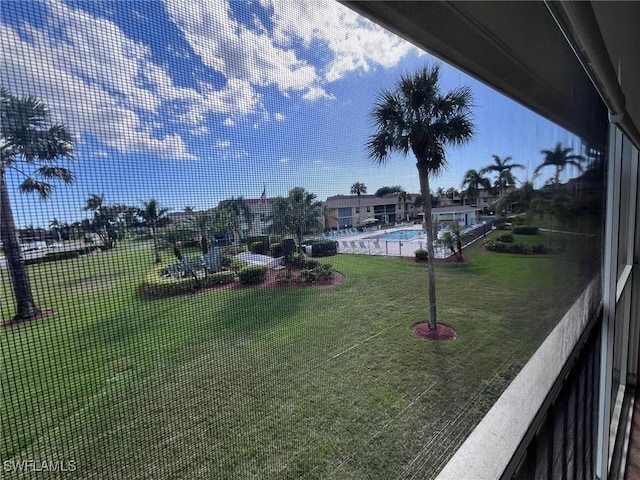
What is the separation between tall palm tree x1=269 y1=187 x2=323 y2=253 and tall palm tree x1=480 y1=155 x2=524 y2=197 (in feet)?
2.78

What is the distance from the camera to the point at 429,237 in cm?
86

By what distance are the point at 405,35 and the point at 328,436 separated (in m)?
0.78

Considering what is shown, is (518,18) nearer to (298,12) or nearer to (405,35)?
(405,35)

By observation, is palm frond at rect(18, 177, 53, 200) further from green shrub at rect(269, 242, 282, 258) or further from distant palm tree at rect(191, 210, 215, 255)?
green shrub at rect(269, 242, 282, 258)

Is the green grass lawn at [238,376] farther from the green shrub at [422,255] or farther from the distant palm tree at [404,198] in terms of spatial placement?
the distant palm tree at [404,198]

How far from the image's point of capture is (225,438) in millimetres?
434

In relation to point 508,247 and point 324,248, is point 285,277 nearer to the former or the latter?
point 324,248

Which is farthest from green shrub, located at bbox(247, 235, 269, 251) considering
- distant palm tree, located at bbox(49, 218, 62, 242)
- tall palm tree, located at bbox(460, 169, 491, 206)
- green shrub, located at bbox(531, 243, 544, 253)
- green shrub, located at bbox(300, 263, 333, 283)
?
green shrub, located at bbox(531, 243, 544, 253)

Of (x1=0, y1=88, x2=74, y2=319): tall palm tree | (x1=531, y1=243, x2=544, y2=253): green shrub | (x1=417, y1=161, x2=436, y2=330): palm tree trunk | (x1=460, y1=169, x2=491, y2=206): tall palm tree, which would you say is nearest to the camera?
(x1=0, y1=88, x2=74, y2=319): tall palm tree


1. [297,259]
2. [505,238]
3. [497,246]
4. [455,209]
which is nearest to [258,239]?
[297,259]

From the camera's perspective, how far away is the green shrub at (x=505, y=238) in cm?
127

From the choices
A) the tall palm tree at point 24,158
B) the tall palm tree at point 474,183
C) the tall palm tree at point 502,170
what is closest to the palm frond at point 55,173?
the tall palm tree at point 24,158

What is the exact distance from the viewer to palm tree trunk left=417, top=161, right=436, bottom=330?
0.82 meters

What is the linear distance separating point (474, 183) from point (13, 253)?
3.88ft
